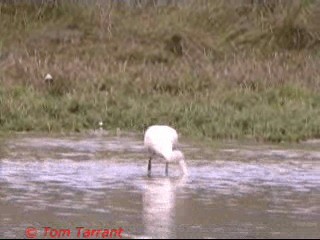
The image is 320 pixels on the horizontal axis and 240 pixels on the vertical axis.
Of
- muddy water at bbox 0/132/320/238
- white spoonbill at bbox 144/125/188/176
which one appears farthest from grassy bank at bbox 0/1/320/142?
white spoonbill at bbox 144/125/188/176

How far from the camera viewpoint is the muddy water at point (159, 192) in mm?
9461

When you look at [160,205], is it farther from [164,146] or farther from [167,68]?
[167,68]

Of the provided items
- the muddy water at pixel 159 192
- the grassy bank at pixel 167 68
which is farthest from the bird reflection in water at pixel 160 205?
the grassy bank at pixel 167 68

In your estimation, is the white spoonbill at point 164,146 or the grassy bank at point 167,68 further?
the grassy bank at point 167,68

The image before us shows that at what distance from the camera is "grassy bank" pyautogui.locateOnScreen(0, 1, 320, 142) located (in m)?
19.6

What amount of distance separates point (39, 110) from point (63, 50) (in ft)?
20.9

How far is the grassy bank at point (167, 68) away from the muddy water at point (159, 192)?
9.41 feet

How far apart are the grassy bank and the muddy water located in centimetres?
287

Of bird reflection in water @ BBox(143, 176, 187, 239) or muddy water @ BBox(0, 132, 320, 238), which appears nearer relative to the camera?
bird reflection in water @ BBox(143, 176, 187, 239)

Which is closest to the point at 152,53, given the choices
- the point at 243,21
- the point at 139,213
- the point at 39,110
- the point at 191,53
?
the point at 191,53

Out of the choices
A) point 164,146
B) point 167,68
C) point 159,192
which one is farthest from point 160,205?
point 167,68

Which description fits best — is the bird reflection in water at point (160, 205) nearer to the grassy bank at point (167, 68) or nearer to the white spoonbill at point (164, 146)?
the white spoonbill at point (164, 146)

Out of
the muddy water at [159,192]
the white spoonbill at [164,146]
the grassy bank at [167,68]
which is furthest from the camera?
the grassy bank at [167,68]

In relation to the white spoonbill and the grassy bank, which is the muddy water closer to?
the white spoonbill
